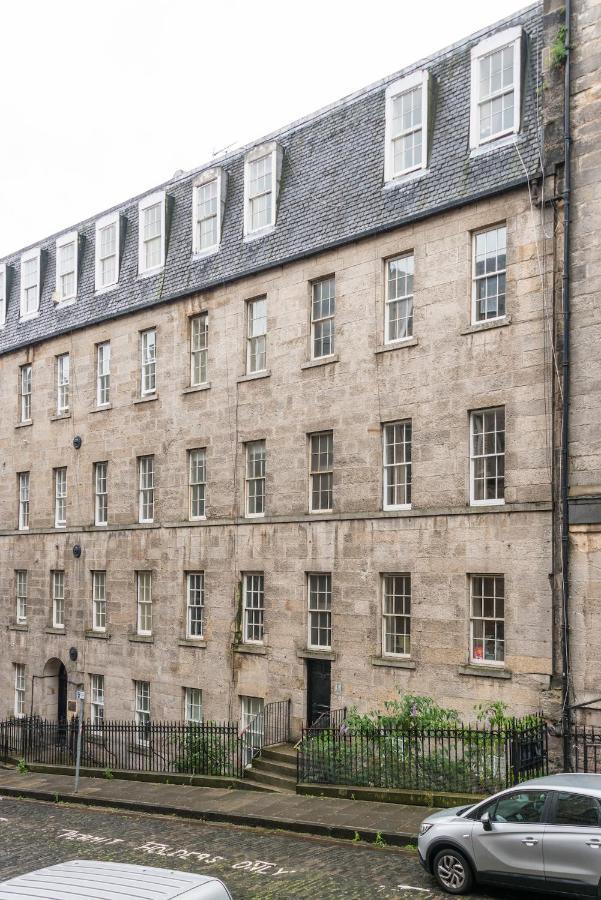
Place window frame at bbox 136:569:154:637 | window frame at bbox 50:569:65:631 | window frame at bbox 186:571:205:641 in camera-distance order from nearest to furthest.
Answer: window frame at bbox 186:571:205:641 < window frame at bbox 136:569:154:637 < window frame at bbox 50:569:65:631

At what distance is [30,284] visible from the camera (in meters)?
33.9

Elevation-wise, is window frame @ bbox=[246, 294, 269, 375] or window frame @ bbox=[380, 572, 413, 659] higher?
window frame @ bbox=[246, 294, 269, 375]

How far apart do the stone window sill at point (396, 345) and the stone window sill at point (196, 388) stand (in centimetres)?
599

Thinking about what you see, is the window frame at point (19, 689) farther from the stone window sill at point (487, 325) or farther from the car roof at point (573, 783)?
the car roof at point (573, 783)

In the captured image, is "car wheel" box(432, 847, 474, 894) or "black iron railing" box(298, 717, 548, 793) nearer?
"car wheel" box(432, 847, 474, 894)

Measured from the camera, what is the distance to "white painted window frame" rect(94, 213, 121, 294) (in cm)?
2973

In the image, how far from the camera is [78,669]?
96.2 ft

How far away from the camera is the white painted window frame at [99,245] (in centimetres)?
2973

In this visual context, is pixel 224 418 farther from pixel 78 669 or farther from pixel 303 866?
pixel 303 866

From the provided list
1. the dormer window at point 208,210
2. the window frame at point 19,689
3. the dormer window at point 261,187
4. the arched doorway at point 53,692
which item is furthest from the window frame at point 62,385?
the dormer window at point 261,187

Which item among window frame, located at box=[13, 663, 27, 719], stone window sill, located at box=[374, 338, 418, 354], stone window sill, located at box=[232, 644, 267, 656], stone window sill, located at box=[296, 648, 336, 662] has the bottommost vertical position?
window frame, located at box=[13, 663, 27, 719]

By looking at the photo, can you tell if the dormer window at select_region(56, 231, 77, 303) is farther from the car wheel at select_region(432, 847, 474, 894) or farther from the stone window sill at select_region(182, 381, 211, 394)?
the car wheel at select_region(432, 847, 474, 894)

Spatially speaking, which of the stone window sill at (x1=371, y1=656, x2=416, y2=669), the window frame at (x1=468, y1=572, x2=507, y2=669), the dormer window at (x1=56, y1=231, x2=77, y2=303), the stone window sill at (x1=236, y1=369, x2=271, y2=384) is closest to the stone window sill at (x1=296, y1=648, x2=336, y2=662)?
the stone window sill at (x1=371, y1=656, x2=416, y2=669)

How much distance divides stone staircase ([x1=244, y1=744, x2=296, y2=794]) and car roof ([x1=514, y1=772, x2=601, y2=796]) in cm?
858
